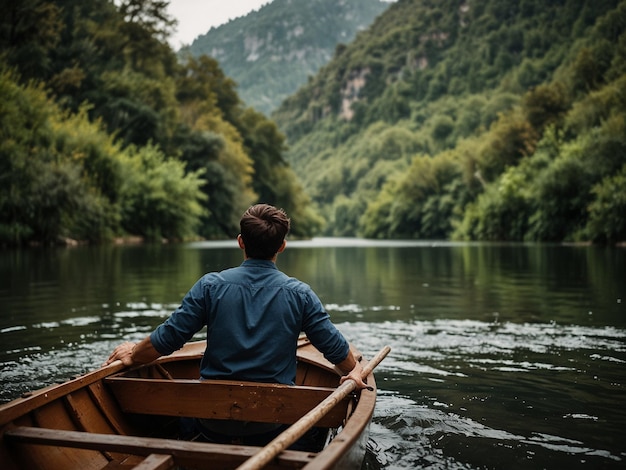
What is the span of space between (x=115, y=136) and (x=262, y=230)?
47.0m

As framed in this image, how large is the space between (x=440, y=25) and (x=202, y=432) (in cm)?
18735

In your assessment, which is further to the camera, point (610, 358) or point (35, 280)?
point (35, 280)

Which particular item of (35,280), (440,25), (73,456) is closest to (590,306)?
(73,456)

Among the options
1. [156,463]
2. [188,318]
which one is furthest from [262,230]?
[156,463]

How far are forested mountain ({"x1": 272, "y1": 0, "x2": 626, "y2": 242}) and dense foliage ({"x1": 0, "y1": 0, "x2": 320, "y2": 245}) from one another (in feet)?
63.6

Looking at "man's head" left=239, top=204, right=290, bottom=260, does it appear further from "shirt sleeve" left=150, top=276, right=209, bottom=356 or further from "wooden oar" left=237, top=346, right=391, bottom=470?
"wooden oar" left=237, top=346, right=391, bottom=470

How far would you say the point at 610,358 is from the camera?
747 centimetres

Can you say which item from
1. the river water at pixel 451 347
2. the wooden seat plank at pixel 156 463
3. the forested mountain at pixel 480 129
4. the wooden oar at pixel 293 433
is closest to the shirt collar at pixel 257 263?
the wooden oar at pixel 293 433

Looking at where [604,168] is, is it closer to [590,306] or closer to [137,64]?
[590,306]

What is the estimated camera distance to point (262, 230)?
3.82 metres

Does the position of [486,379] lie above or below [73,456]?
below

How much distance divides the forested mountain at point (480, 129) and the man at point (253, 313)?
31921 millimetres

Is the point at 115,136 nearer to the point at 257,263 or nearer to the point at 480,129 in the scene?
the point at 257,263

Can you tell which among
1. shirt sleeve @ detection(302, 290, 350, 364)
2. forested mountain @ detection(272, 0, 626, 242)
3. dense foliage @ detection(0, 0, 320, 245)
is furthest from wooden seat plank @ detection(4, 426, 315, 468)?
forested mountain @ detection(272, 0, 626, 242)
